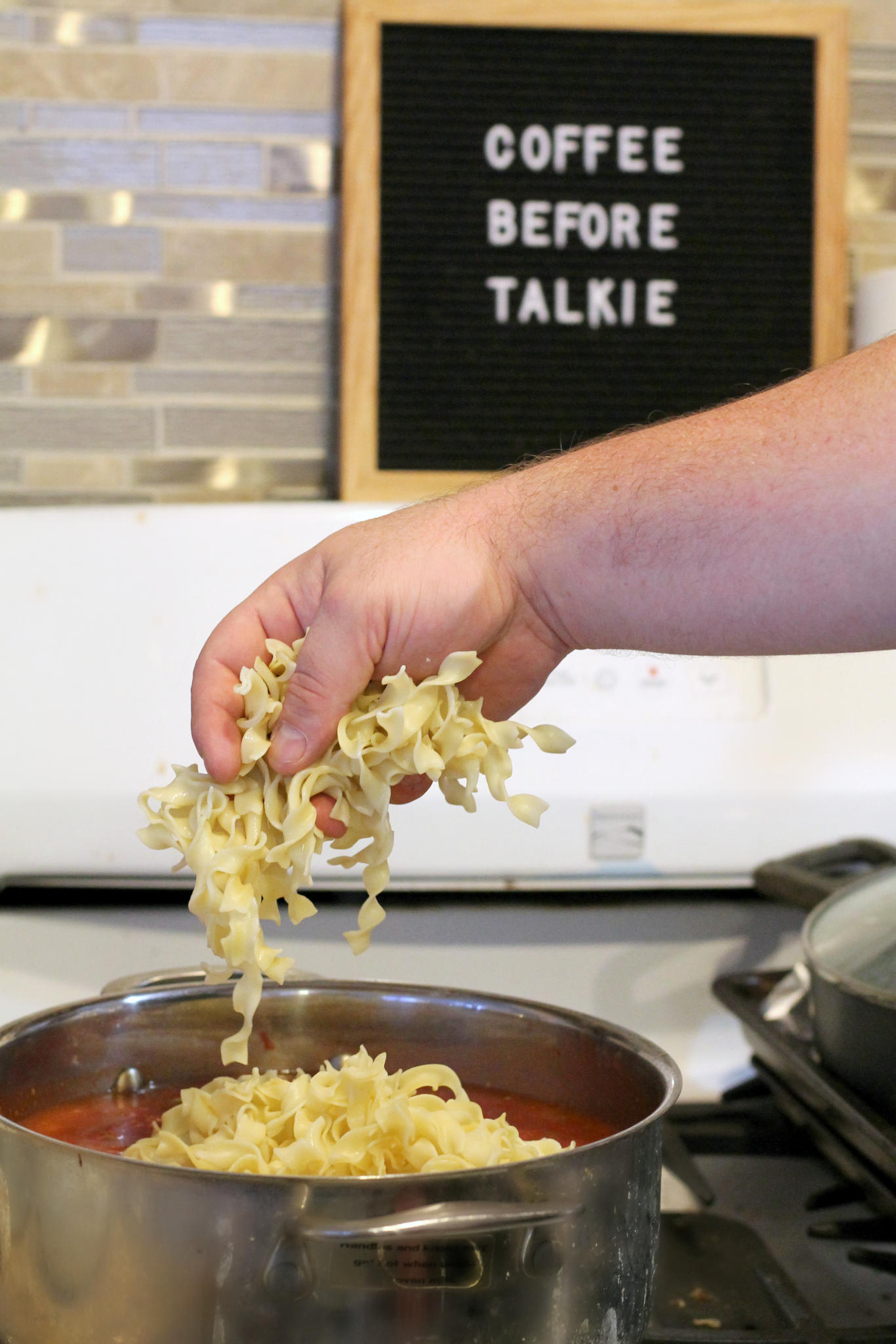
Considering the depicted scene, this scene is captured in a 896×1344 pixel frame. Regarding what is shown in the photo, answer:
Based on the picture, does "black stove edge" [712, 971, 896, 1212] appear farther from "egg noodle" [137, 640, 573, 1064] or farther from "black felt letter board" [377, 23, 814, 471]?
"black felt letter board" [377, 23, 814, 471]

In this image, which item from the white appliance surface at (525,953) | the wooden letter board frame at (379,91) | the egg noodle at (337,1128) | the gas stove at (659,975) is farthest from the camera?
the wooden letter board frame at (379,91)

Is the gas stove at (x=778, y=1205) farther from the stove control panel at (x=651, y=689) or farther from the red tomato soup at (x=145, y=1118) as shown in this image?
the stove control panel at (x=651, y=689)

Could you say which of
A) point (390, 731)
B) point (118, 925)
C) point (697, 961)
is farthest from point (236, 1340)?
point (697, 961)

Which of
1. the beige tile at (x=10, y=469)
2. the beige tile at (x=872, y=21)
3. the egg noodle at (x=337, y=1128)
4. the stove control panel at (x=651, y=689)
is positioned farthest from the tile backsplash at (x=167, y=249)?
the egg noodle at (x=337, y=1128)

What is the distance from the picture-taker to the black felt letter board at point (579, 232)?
4.73 feet

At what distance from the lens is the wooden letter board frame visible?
1425 mm

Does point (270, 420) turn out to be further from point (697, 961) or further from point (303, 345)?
point (697, 961)

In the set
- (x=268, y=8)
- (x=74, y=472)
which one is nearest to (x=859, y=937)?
(x=74, y=472)

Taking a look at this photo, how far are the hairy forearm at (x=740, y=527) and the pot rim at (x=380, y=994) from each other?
23 centimetres

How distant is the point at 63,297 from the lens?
4.79 ft

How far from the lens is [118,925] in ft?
3.91

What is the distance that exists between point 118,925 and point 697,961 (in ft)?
1.81

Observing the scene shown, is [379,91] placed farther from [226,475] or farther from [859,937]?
[859,937]

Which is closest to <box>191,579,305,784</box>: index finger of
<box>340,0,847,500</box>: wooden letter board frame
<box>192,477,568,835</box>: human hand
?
<box>192,477,568,835</box>: human hand
